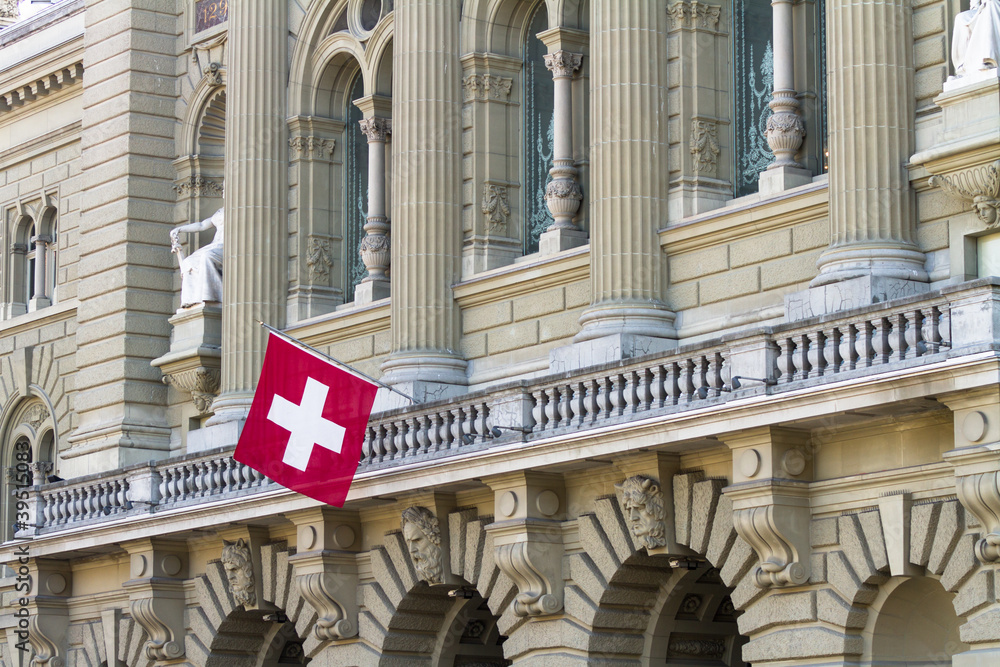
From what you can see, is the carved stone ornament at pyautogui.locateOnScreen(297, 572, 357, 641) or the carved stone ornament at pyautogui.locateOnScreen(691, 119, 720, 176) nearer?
the carved stone ornament at pyautogui.locateOnScreen(691, 119, 720, 176)

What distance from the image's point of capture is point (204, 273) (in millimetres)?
37938

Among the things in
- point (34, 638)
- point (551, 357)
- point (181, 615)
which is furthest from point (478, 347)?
point (34, 638)

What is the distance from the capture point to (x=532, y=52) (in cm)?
3319

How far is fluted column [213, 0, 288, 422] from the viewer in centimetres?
3581

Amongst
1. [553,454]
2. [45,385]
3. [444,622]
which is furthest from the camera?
[45,385]

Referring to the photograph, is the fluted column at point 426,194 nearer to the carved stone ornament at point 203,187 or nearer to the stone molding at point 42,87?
the carved stone ornament at point 203,187

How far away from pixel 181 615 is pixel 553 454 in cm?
1080

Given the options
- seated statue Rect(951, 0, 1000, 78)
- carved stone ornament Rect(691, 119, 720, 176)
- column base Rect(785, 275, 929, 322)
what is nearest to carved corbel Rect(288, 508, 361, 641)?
carved stone ornament Rect(691, 119, 720, 176)

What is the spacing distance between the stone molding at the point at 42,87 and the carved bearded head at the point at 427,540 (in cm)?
1632

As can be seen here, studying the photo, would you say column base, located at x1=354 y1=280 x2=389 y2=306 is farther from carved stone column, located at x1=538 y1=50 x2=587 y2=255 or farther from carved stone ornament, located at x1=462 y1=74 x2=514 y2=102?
carved stone column, located at x1=538 y1=50 x2=587 y2=255

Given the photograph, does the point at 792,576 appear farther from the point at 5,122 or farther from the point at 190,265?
the point at 5,122

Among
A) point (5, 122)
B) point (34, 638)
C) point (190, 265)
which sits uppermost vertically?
point (5, 122)

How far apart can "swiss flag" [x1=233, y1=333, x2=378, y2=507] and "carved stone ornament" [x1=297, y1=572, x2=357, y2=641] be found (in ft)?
8.84

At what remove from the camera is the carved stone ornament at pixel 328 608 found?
105 feet
